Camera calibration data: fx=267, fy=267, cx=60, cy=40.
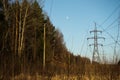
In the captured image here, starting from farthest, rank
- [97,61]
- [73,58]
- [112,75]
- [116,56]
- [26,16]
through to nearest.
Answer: [26,16] → [97,61] → [73,58] → [116,56] → [112,75]

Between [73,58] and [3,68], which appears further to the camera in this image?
[73,58]

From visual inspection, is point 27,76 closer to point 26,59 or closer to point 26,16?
point 26,59

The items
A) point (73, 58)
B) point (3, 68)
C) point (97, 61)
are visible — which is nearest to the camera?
point (3, 68)

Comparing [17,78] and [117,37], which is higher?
[117,37]

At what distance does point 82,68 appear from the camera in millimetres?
4781

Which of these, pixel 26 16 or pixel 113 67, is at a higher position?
pixel 26 16

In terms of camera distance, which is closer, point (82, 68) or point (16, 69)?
point (16, 69)

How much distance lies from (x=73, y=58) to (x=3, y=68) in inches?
60.4

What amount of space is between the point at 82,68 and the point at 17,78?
45.6 inches

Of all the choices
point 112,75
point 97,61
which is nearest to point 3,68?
point 112,75

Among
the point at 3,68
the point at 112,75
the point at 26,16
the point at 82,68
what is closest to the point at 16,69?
the point at 3,68

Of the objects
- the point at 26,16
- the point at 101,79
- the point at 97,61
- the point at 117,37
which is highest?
the point at 26,16

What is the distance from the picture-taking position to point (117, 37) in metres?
4.47

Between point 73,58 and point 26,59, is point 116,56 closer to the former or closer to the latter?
point 73,58
